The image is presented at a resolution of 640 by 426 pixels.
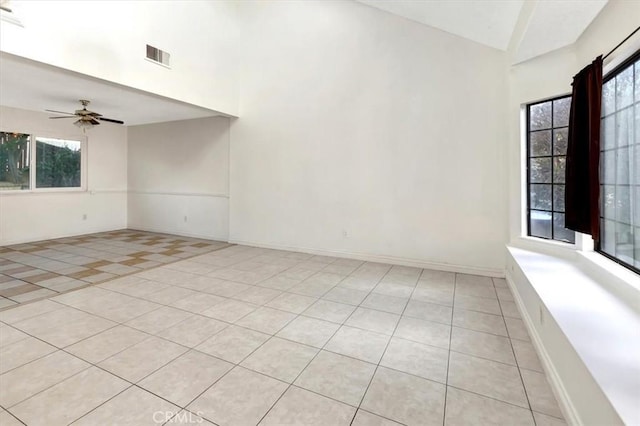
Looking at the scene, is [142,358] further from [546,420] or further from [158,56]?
[158,56]

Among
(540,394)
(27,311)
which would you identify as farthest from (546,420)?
(27,311)

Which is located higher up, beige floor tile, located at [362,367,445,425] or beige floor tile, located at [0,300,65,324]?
beige floor tile, located at [0,300,65,324]

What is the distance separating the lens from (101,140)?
7.08 metres

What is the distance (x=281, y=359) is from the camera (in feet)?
6.88

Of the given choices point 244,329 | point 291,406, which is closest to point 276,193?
point 244,329

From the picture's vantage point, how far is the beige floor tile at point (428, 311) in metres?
2.78

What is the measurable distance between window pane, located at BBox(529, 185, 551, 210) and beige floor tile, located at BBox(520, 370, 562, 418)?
2.25m

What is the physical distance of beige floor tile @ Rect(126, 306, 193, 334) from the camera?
2.53m

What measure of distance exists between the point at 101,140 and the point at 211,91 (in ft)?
Result: 12.5

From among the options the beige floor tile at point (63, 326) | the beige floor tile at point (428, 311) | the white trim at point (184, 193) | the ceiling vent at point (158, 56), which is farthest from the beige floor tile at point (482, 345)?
the ceiling vent at point (158, 56)

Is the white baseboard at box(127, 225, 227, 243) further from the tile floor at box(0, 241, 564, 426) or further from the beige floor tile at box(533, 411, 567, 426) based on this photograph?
the beige floor tile at box(533, 411, 567, 426)

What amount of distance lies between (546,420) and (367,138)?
12.7 feet

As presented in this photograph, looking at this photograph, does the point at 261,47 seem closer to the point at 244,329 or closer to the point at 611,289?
the point at 244,329

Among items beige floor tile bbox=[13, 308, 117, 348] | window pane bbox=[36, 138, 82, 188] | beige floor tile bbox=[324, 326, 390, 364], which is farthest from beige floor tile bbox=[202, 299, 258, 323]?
window pane bbox=[36, 138, 82, 188]
